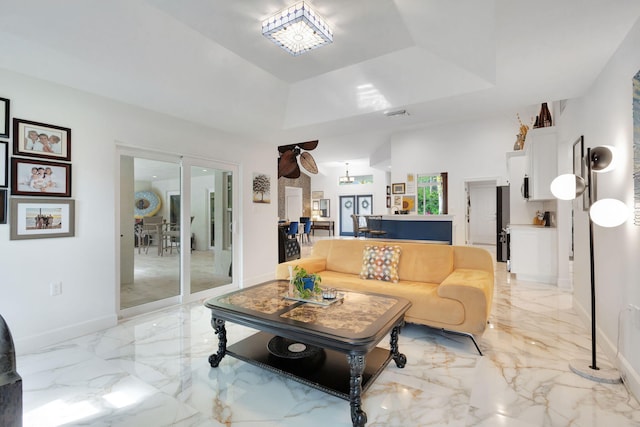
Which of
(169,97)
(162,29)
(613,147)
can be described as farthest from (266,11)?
(613,147)

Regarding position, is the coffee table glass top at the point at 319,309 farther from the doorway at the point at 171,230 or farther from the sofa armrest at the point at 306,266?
the doorway at the point at 171,230

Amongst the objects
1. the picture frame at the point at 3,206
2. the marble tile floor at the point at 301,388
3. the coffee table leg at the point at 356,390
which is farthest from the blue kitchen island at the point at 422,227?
the picture frame at the point at 3,206

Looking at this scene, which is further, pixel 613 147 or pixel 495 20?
pixel 613 147

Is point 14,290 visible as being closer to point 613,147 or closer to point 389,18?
point 389,18

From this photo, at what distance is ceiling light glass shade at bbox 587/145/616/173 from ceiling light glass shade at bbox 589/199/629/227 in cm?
31

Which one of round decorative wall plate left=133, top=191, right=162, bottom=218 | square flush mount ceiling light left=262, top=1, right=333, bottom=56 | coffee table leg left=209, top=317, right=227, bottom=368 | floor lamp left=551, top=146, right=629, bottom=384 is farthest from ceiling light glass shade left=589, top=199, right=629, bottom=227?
round decorative wall plate left=133, top=191, right=162, bottom=218

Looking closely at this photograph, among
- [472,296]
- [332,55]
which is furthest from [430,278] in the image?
[332,55]

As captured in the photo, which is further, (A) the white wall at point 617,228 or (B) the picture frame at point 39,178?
(B) the picture frame at point 39,178

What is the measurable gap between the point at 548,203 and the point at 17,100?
7125 mm

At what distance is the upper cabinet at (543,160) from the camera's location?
14.7ft

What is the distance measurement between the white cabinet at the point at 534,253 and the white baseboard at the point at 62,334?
5722 millimetres

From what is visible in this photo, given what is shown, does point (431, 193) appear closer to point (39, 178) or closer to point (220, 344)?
point (220, 344)

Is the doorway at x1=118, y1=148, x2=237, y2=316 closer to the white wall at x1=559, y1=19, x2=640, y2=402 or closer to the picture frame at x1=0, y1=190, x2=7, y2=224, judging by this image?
the picture frame at x1=0, y1=190, x2=7, y2=224

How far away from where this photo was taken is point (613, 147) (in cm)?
230
